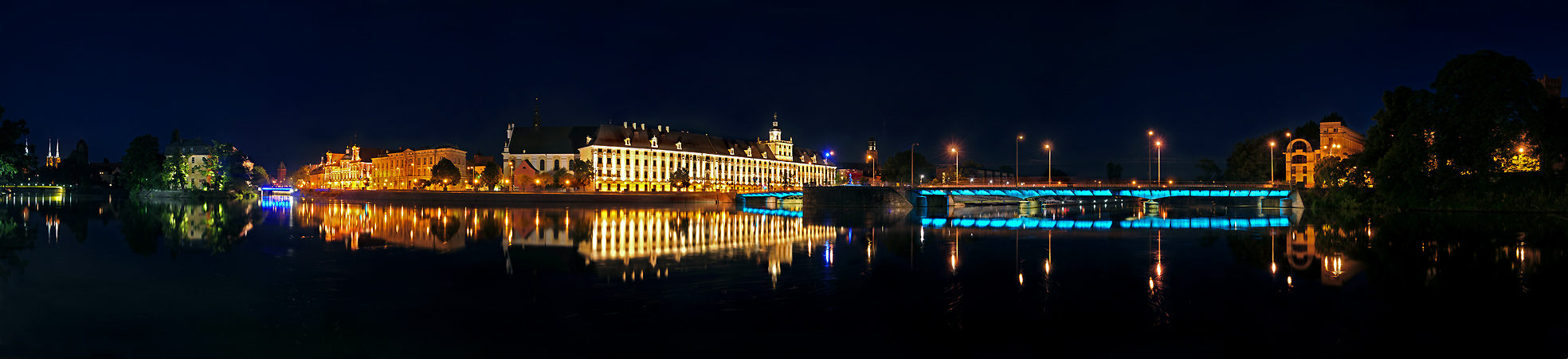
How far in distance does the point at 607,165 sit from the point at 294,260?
367 ft

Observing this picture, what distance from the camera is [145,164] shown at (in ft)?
320

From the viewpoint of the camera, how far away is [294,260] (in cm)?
1983

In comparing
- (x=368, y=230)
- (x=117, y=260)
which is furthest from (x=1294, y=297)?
(x=368, y=230)

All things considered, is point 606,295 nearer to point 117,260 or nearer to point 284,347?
point 284,347

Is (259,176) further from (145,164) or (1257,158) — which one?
(1257,158)

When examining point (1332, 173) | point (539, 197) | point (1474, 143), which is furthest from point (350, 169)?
point (1474, 143)

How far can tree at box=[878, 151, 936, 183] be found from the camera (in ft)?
420

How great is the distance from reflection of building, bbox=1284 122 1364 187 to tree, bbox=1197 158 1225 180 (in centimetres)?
3801

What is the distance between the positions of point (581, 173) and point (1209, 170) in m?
107

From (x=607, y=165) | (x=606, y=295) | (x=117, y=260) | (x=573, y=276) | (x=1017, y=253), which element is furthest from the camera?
(x=607, y=165)

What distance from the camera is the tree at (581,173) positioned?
117875 millimetres

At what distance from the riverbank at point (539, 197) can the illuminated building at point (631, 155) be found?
25624mm

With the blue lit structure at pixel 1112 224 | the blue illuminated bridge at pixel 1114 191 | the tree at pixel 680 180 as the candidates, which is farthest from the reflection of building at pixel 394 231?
the tree at pixel 680 180

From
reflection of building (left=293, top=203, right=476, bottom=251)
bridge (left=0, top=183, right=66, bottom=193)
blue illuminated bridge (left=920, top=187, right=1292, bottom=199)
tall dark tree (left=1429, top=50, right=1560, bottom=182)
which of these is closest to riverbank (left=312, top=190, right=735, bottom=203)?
blue illuminated bridge (left=920, top=187, right=1292, bottom=199)
